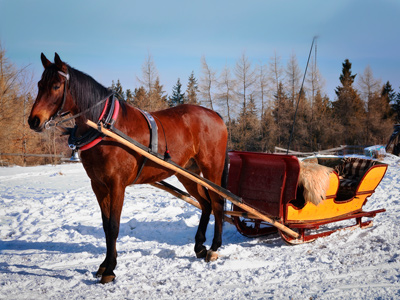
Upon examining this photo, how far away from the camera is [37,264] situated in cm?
362

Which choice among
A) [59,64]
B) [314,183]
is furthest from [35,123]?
[314,183]

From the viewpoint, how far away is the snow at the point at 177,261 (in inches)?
109

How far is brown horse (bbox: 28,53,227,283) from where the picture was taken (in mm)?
Result: 2918

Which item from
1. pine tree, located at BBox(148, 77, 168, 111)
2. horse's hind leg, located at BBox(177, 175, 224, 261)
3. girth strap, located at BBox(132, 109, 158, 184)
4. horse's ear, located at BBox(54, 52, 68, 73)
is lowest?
horse's hind leg, located at BBox(177, 175, 224, 261)

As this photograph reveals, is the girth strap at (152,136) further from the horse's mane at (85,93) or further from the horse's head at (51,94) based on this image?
the horse's head at (51,94)

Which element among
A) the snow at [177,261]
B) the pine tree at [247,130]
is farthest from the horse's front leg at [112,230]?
the pine tree at [247,130]

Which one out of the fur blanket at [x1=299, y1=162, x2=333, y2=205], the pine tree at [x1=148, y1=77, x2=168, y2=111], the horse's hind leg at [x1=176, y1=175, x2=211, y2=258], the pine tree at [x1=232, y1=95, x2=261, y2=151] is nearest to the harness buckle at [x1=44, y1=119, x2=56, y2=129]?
the horse's hind leg at [x1=176, y1=175, x2=211, y2=258]

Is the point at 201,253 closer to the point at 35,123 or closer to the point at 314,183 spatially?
the point at 314,183

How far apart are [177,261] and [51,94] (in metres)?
2.29

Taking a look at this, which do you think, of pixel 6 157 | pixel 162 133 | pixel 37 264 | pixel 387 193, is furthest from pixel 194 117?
pixel 6 157

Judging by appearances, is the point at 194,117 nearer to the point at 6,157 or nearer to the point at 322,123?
the point at 6,157

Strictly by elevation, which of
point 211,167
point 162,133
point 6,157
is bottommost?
point 6,157

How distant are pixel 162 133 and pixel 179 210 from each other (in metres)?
2.88

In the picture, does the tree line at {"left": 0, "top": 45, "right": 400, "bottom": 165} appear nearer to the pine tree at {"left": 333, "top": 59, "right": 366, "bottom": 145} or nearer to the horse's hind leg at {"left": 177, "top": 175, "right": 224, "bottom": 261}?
the pine tree at {"left": 333, "top": 59, "right": 366, "bottom": 145}
